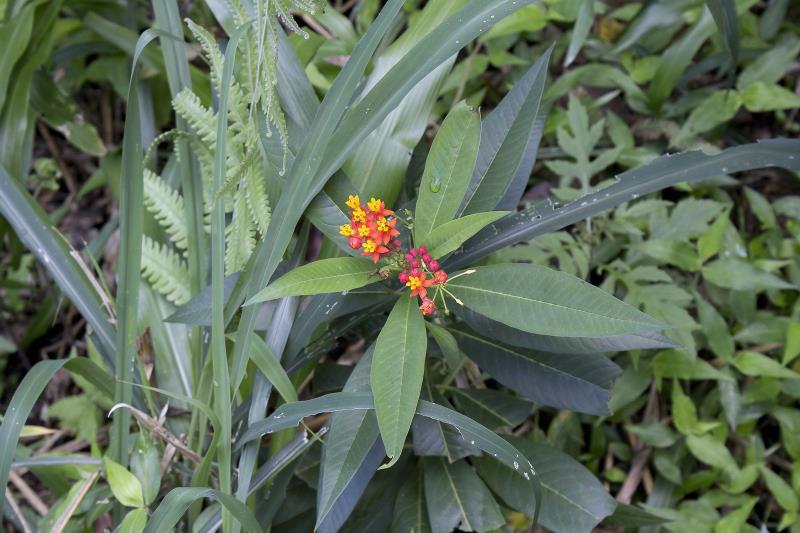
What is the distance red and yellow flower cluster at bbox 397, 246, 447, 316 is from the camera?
0.98 meters

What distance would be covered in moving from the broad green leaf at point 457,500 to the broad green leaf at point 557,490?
0.05 m

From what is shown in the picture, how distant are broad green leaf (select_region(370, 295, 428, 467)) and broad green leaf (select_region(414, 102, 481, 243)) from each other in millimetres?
129

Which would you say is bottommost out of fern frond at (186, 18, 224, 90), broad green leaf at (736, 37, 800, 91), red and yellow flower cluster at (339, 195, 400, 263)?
broad green leaf at (736, 37, 800, 91)

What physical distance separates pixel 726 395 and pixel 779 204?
50cm

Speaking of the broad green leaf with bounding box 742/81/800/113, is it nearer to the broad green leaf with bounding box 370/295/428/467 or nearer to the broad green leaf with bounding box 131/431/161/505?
the broad green leaf with bounding box 370/295/428/467

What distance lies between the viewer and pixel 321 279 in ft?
3.27

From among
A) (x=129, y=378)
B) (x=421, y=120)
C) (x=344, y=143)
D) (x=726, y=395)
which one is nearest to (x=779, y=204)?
(x=726, y=395)

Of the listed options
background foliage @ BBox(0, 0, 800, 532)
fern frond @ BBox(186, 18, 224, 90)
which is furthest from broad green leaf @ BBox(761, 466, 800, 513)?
fern frond @ BBox(186, 18, 224, 90)

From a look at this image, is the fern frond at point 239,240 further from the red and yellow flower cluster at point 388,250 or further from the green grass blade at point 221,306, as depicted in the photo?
the red and yellow flower cluster at point 388,250

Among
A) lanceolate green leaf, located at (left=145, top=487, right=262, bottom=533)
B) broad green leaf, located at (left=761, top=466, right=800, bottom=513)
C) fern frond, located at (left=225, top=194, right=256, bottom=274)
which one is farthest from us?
broad green leaf, located at (left=761, top=466, right=800, bottom=513)

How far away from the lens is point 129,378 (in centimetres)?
120

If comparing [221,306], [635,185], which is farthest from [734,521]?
[221,306]

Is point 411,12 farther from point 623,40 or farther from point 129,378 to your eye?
point 129,378

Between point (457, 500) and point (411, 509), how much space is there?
0.32ft
